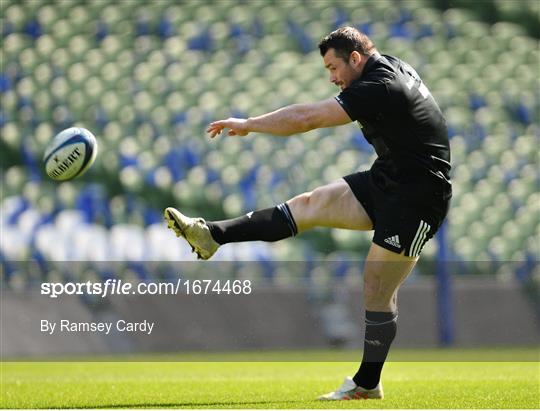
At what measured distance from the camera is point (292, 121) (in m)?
4.44

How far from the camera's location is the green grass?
4418 mm

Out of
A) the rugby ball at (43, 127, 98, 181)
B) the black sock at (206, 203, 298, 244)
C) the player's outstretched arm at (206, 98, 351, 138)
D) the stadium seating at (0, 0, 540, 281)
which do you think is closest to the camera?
the player's outstretched arm at (206, 98, 351, 138)

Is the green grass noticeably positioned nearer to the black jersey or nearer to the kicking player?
the kicking player

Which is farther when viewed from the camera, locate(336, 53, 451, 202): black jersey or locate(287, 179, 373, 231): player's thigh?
locate(287, 179, 373, 231): player's thigh

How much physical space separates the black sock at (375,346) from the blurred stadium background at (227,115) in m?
4.50

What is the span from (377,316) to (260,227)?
691 millimetres

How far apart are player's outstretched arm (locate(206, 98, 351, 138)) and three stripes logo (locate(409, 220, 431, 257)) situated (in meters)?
0.63

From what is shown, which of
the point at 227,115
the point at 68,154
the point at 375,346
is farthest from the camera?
the point at 227,115

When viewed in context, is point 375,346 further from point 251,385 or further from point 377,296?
point 251,385

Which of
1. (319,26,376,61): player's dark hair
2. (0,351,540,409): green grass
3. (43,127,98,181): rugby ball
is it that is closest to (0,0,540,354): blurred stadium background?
(0,351,540,409): green grass

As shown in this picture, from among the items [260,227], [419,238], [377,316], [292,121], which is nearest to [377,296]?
[377,316]

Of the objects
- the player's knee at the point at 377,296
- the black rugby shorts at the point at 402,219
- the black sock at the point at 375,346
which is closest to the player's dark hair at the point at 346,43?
the black rugby shorts at the point at 402,219

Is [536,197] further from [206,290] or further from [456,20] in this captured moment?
[206,290]

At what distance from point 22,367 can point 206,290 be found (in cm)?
216
